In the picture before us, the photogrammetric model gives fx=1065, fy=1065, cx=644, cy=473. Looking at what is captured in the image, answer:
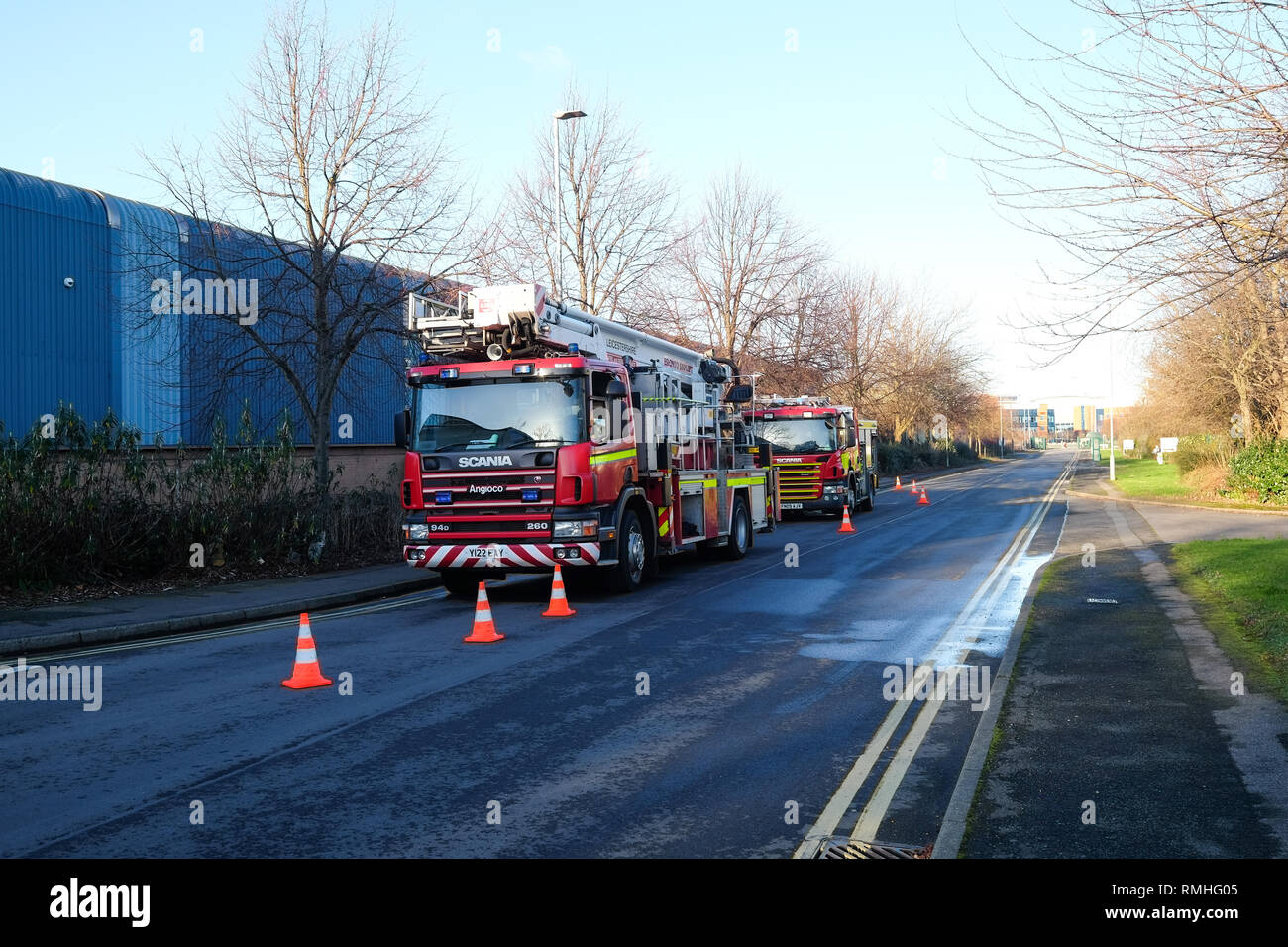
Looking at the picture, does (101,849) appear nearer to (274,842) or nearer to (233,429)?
(274,842)

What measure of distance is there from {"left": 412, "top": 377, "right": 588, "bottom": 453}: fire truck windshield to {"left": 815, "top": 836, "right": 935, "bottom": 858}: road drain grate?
878 cm

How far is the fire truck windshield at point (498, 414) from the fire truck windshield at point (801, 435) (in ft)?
52.6

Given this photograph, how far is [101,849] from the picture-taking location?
16.1ft

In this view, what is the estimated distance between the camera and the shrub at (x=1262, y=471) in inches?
1157

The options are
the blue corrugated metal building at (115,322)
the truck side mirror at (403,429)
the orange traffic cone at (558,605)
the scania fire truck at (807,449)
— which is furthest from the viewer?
the scania fire truck at (807,449)

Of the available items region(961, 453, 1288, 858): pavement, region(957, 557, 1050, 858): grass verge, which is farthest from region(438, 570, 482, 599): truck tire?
region(961, 453, 1288, 858): pavement

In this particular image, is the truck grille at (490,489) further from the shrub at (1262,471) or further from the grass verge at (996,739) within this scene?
the shrub at (1262,471)

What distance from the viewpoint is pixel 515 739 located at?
692cm

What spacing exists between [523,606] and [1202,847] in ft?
31.8

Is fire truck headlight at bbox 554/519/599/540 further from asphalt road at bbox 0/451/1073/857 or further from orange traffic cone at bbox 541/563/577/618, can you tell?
asphalt road at bbox 0/451/1073/857

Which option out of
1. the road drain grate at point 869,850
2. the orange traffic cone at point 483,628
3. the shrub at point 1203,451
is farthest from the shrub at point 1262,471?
the road drain grate at point 869,850

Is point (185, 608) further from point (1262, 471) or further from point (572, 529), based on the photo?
point (1262, 471)

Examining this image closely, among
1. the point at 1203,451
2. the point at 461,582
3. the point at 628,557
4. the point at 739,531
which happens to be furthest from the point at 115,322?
the point at 1203,451

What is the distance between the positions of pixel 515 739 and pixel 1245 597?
9.02 meters
